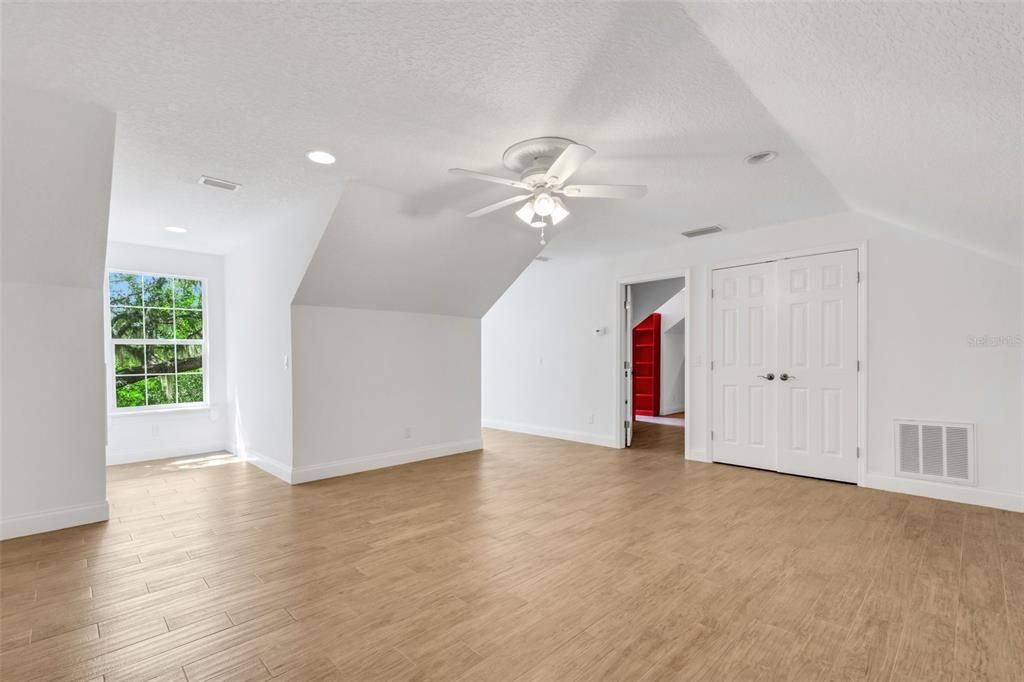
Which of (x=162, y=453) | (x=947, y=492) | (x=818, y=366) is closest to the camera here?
(x=947, y=492)

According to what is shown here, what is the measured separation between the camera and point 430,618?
2215 millimetres

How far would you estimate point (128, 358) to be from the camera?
5.64 m

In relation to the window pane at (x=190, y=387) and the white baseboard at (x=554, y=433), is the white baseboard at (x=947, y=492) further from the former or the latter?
the window pane at (x=190, y=387)

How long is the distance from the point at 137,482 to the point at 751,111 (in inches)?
238

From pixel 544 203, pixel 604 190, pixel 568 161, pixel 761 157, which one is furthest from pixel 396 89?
pixel 761 157

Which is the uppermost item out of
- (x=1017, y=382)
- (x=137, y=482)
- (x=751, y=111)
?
(x=751, y=111)

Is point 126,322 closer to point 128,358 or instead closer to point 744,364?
point 128,358

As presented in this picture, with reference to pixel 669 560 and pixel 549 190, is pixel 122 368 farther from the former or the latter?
pixel 669 560

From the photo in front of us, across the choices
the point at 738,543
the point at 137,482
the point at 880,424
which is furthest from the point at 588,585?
the point at 137,482

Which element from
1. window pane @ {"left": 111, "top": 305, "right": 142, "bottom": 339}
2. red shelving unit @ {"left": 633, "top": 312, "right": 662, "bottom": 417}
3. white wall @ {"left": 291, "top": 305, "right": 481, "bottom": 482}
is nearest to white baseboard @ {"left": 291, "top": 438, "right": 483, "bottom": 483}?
white wall @ {"left": 291, "top": 305, "right": 481, "bottom": 482}

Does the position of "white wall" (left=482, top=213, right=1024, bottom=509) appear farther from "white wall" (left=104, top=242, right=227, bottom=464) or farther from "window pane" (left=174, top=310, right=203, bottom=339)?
"window pane" (left=174, top=310, right=203, bottom=339)

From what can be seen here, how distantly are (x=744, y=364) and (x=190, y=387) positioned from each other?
22.2 ft

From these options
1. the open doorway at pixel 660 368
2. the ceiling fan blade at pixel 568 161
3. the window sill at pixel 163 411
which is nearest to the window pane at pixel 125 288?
the window sill at pixel 163 411

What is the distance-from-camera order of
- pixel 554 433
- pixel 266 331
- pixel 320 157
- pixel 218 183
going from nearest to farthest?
pixel 320 157
pixel 218 183
pixel 266 331
pixel 554 433
